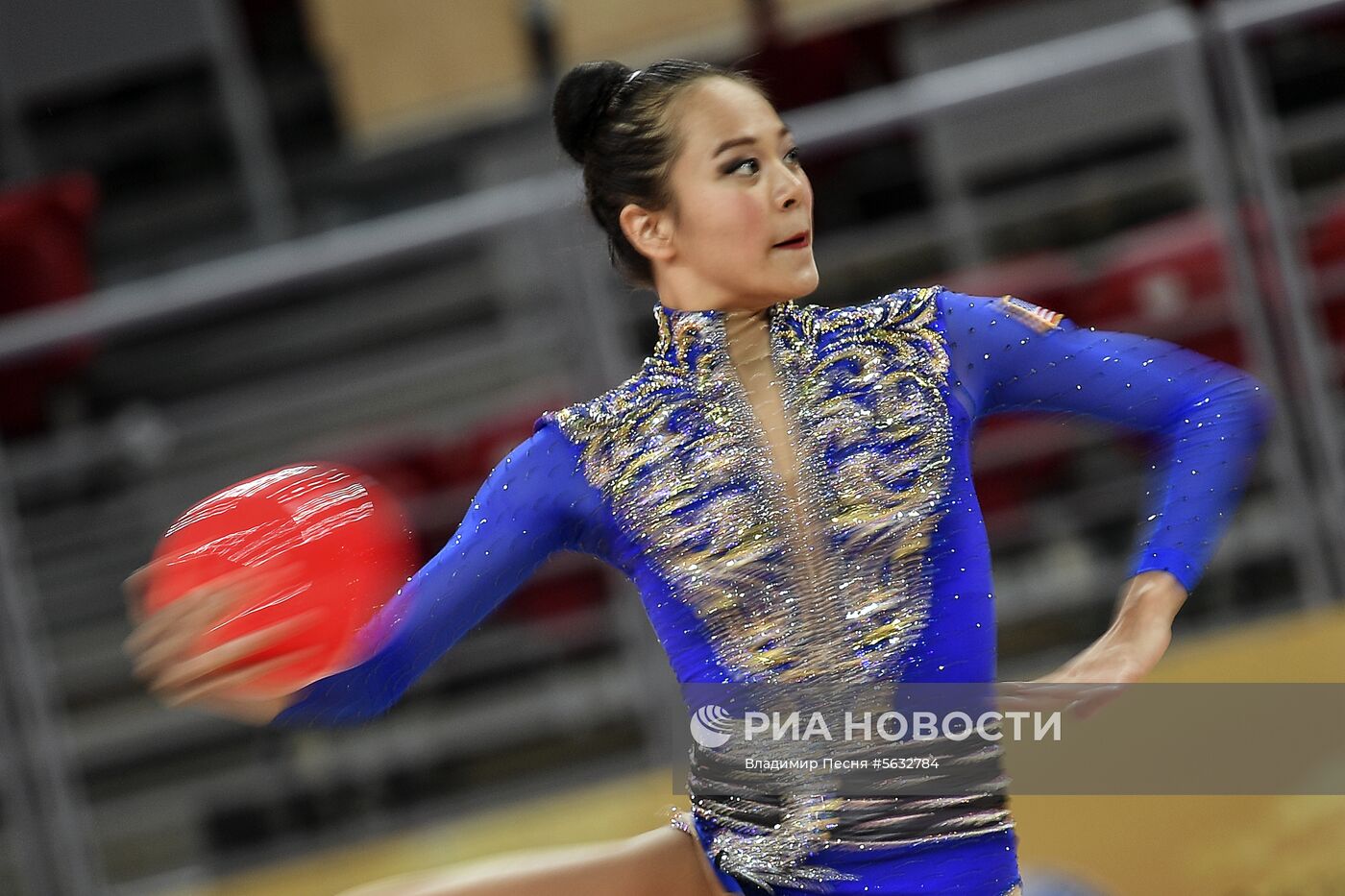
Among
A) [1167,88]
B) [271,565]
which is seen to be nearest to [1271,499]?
[1167,88]

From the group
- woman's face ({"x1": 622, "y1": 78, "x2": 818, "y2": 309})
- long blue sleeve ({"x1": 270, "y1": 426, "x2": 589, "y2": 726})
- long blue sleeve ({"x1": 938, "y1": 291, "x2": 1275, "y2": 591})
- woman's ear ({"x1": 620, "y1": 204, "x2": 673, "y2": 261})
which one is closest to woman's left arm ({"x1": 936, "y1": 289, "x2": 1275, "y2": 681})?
long blue sleeve ({"x1": 938, "y1": 291, "x2": 1275, "y2": 591})

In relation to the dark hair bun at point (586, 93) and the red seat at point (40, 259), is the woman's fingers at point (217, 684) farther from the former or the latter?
the red seat at point (40, 259)

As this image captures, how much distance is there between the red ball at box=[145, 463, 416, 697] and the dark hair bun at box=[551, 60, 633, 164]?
0.43 meters

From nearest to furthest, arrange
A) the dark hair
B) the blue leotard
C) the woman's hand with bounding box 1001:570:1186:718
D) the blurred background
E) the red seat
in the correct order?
1. the woman's hand with bounding box 1001:570:1186:718
2. the blue leotard
3. the dark hair
4. the blurred background
5. the red seat

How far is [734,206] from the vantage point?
4.85 feet

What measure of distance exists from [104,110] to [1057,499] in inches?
116

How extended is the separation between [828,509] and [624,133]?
16.9 inches

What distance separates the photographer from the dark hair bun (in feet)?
5.23

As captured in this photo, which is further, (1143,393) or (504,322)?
(504,322)

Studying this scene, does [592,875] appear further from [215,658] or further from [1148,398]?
[1148,398]

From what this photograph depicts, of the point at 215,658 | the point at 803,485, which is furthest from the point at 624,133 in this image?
the point at 215,658

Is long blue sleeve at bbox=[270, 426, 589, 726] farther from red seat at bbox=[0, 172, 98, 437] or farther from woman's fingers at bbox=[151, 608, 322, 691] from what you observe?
red seat at bbox=[0, 172, 98, 437]

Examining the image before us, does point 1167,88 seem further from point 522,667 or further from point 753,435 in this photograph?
point 753,435

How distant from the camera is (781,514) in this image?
144 cm
